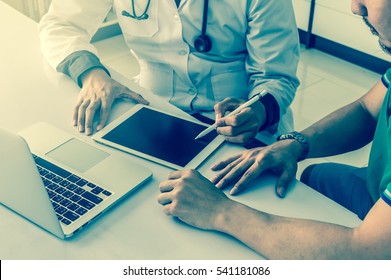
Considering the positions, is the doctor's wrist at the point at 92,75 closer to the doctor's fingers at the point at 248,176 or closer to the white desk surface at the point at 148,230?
the white desk surface at the point at 148,230

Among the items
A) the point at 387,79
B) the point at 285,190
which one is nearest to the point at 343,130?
the point at 387,79

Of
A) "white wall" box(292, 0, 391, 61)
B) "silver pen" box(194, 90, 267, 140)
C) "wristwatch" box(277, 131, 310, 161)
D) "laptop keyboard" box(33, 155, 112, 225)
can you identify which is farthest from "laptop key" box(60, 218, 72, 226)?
"white wall" box(292, 0, 391, 61)

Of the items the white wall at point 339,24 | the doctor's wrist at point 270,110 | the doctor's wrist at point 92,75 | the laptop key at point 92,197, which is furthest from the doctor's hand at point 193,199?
the white wall at point 339,24

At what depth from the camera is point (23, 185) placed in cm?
93

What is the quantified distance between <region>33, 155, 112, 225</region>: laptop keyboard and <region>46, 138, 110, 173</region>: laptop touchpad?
1.2 inches

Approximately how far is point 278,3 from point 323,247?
723 mm

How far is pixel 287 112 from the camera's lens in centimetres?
156

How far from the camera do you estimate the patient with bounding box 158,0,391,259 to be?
92 cm

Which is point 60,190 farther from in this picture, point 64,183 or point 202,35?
point 202,35

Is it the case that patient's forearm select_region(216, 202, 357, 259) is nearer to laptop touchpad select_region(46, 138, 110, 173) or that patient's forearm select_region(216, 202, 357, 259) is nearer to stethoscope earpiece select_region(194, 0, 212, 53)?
laptop touchpad select_region(46, 138, 110, 173)

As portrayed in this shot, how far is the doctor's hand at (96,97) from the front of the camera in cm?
129

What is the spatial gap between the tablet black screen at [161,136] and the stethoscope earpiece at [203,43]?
292 millimetres

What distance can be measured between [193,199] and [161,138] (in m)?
0.23

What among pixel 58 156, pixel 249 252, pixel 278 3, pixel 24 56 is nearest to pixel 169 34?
pixel 278 3
